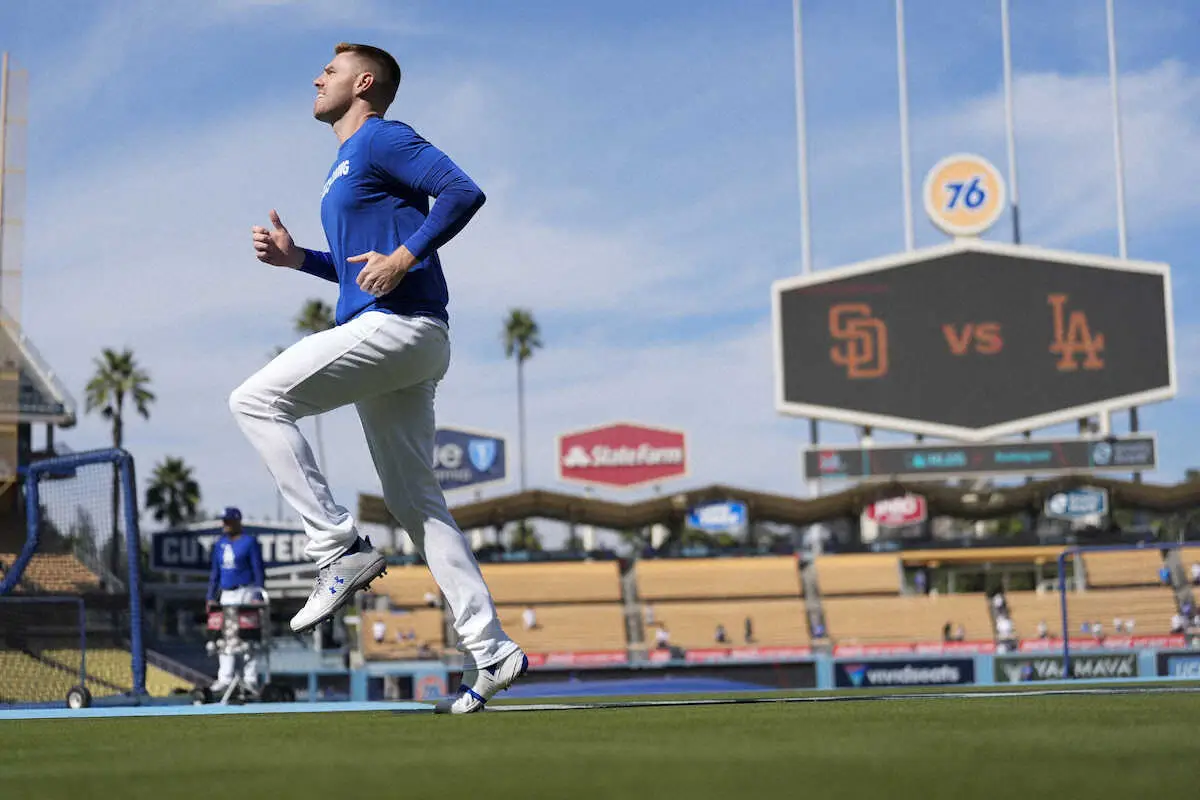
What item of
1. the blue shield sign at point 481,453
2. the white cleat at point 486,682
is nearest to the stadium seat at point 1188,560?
the blue shield sign at point 481,453

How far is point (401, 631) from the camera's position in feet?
131

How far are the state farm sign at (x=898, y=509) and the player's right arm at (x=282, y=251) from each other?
41578 mm

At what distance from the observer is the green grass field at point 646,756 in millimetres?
2264

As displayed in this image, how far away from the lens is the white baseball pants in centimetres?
456

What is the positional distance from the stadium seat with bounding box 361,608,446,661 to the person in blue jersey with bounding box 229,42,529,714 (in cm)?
3258

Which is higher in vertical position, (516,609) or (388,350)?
(388,350)

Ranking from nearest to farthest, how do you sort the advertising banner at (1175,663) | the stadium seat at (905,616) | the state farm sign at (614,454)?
the advertising banner at (1175,663) → the stadium seat at (905,616) → the state farm sign at (614,454)

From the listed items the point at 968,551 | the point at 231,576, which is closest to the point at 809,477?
the point at 968,551

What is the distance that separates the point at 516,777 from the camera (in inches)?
97.0

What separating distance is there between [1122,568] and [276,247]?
42.3 meters

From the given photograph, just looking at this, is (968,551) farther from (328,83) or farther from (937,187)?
(328,83)

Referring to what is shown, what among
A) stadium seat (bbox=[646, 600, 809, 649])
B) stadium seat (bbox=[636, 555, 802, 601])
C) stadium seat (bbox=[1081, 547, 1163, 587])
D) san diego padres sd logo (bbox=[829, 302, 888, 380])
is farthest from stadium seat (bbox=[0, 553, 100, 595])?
stadium seat (bbox=[1081, 547, 1163, 587])

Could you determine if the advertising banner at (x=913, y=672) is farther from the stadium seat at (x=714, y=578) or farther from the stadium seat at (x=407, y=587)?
the stadium seat at (x=407, y=587)

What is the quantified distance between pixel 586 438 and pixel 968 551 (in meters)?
13.7
